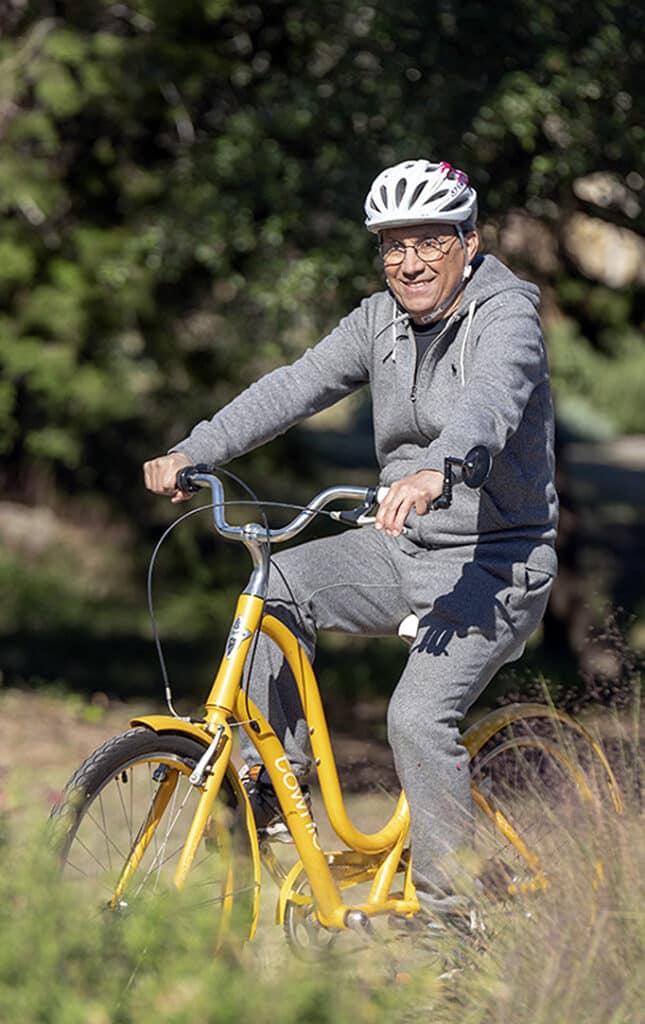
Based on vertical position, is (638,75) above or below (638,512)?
above

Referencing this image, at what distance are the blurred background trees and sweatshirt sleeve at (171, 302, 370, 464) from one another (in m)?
2.59

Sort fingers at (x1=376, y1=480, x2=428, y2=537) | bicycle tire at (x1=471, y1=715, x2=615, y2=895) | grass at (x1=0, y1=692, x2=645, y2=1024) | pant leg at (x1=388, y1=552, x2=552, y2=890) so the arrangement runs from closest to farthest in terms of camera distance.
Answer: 1. grass at (x1=0, y1=692, x2=645, y2=1024)
2. fingers at (x1=376, y1=480, x2=428, y2=537)
3. bicycle tire at (x1=471, y1=715, x2=615, y2=895)
4. pant leg at (x1=388, y1=552, x2=552, y2=890)

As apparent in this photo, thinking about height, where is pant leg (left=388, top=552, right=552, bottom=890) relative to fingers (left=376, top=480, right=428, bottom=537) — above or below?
below

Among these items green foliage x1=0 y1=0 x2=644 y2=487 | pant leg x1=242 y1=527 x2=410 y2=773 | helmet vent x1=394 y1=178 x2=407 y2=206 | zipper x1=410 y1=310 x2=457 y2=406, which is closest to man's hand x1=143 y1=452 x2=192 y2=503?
pant leg x1=242 y1=527 x2=410 y2=773

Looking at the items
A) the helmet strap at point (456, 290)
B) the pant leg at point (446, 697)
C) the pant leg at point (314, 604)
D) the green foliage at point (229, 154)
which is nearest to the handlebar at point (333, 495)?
the pant leg at point (314, 604)

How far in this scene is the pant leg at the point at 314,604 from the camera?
A: 13.3ft

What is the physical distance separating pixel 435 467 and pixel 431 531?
637mm

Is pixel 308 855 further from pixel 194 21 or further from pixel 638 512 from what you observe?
pixel 638 512

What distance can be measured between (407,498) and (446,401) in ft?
2.25

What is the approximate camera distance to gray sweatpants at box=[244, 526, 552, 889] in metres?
3.97

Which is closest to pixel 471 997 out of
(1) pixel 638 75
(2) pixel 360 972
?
(2) pixel 360 972

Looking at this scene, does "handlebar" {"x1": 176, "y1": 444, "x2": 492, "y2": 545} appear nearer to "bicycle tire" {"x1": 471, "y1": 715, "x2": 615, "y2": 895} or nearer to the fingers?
the fingers

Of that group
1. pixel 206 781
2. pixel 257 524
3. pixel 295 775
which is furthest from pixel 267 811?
pixel 257 524

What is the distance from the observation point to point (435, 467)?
11.6ft
